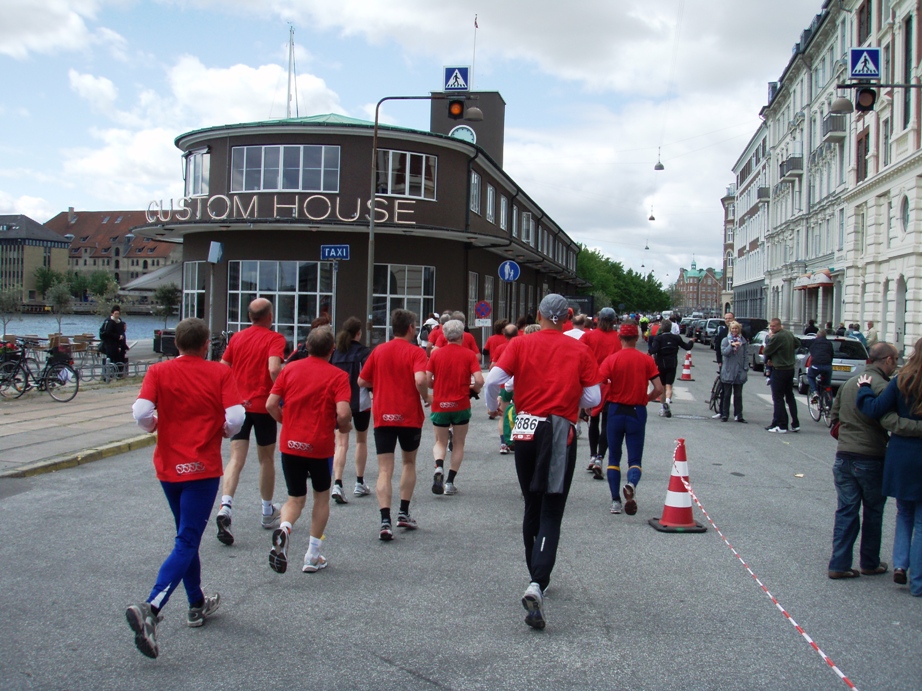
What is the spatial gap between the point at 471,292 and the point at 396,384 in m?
23.4

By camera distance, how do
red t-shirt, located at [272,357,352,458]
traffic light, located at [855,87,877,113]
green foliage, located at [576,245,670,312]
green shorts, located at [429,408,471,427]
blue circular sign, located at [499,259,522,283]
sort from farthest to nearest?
green foliage, located at [576,245,670,312], blue circular sign, located at [499,259,522,283], traffic light, located at [855,87,877,113], green shorts, located at [429,408,471,427], red t-shirt, located at [272,357,352,458]

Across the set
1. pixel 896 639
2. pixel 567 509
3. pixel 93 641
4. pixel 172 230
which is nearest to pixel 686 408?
pixel 567 509

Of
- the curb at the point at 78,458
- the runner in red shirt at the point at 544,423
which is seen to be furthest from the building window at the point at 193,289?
the runner in red shirt at the point at 544,423

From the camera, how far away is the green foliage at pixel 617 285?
8994 centimetres

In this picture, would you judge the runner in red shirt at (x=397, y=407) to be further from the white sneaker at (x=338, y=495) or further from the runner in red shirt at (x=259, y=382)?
the white sneaker at (x=338, y=495)

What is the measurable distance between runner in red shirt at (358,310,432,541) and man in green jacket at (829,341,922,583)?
3221 millimetres

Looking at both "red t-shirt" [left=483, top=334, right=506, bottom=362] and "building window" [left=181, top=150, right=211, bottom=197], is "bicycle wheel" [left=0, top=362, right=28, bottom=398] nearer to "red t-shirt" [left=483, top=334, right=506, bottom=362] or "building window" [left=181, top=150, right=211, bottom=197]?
"red t-shirt" [left=483, top=334, right=506, bottom=362]

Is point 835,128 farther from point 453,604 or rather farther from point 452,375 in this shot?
point 453,604

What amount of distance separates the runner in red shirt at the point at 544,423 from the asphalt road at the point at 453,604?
1.41 ft

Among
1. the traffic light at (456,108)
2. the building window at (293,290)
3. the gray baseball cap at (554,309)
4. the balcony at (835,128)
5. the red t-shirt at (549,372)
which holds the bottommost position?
the red t-shirt at (549,372)

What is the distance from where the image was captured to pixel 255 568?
17.9 ft

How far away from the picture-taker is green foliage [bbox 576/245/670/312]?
89938mm

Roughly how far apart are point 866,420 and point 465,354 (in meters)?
3.65

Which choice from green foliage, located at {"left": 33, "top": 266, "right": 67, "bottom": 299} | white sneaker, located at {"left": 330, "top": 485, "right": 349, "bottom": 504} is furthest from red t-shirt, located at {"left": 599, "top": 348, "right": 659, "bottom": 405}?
green foliage, located at {"left": 33, "top": 266, "right": 67, "bottom": 299}
